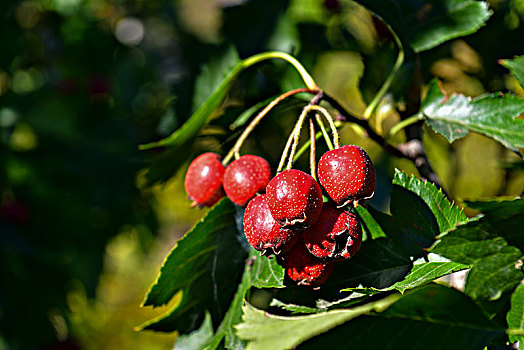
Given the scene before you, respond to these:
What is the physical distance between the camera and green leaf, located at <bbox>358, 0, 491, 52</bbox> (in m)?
0.93

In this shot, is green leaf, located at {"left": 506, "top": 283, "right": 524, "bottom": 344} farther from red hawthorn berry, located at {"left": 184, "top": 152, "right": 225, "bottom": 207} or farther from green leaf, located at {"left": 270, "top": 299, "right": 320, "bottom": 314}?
red hawthorn berry, located at {"left": 184, "top": 152, "right": 225, "bottom": 207}

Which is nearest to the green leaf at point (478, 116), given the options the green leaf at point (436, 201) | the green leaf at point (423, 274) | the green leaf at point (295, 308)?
the green leaf at point (436, 201)

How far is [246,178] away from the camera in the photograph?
28.0 inches

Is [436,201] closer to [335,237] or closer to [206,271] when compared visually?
[335,237]

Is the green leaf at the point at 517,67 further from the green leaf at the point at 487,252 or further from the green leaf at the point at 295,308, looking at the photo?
the green leaf at the point at 295,308

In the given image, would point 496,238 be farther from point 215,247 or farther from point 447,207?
point 215,247

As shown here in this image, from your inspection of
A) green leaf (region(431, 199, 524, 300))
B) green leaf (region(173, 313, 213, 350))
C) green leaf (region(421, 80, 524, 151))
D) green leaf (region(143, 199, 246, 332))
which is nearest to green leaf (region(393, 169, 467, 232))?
green leaf (region(431, 199, 524, 300))

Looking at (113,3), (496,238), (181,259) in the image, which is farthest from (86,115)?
(496,238)

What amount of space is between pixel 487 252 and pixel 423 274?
79 mm

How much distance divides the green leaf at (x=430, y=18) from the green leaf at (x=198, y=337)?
1.91ft

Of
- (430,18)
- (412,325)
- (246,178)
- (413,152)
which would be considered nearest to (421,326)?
(412,325)

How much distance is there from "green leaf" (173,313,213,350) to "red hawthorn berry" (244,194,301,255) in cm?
21

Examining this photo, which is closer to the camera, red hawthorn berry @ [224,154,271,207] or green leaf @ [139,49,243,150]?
red hawthorn berry @ [224,154,271,207]

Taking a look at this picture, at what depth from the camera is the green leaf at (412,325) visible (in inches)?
20.9
